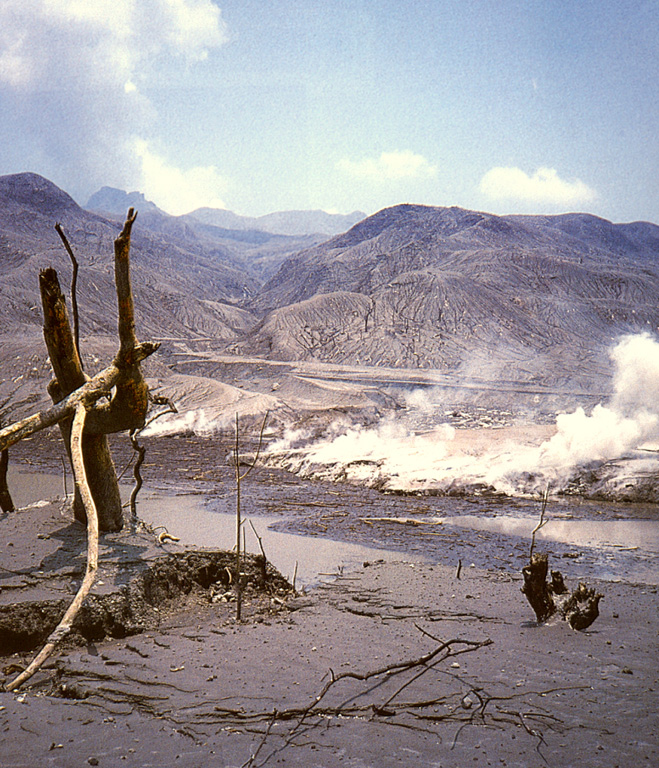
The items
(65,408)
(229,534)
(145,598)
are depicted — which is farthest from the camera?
(229,534)

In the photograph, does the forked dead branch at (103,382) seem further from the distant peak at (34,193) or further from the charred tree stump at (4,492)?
the distant peak at (34,193)

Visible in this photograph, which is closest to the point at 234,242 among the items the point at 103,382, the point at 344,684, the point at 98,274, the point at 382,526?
the point at 98,274

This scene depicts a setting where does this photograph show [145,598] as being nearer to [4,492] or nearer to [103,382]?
[103,382]

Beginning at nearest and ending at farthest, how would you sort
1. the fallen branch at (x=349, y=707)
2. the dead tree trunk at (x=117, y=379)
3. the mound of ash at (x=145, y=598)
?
the fallen branch at (x=349, y=707)
the mound of ash at (x=145, y=598)
the dead tree trunk at (x=117, y=379)

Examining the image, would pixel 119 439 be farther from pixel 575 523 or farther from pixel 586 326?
pixel 586 326

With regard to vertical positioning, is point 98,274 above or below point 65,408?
above

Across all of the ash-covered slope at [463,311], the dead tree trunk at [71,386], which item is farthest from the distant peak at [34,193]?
the dead tree trunk at [71,386]

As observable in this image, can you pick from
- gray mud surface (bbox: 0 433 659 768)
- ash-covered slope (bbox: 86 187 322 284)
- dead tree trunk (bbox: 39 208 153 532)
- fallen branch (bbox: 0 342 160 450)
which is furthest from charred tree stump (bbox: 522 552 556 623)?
ash-covered slope (bbox: 86 187 322 284)

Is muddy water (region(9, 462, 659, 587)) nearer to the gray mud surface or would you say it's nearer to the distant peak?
the gray mud surface
